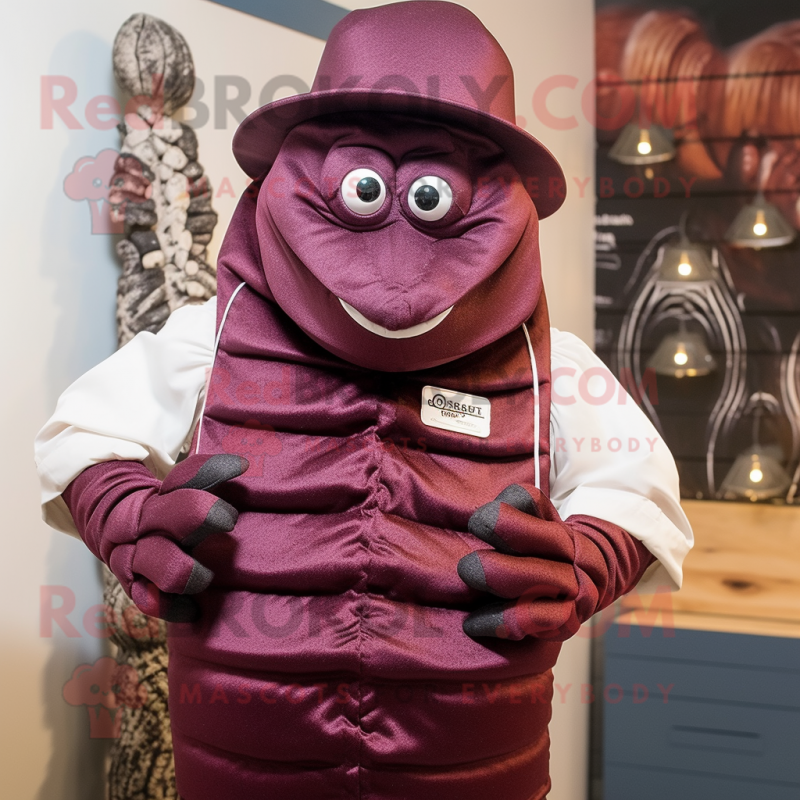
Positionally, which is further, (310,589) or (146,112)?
(146,112)

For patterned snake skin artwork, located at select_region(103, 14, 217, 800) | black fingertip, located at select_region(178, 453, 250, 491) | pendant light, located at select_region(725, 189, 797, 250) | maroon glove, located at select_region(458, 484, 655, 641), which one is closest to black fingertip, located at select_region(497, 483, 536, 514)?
maroon glove, located at select_region(458, 484, 655, 641)

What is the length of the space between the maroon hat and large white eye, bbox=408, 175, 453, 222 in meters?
0.08

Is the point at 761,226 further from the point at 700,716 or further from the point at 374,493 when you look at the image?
the point at 374,493

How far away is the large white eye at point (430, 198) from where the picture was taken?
0.81 meters

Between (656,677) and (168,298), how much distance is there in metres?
1.44

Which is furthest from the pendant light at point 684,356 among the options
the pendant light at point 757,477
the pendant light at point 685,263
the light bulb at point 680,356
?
the pendant light at point 757,477

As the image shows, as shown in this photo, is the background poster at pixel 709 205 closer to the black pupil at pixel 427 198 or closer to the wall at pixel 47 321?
the wall at pixel 47 321

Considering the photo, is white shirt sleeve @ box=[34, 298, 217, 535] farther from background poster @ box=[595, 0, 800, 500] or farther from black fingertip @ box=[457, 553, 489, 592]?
background poster @ box=[595, 0, 800, 500]

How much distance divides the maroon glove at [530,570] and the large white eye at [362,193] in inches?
12.3

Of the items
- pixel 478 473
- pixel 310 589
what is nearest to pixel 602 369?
pixel 478 473

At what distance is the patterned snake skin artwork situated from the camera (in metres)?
1.26

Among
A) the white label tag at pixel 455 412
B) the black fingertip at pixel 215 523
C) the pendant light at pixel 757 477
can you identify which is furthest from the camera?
the pendant light at pixel 757 477

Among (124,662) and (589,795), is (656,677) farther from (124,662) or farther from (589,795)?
(124,662)

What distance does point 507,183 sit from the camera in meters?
0.86
